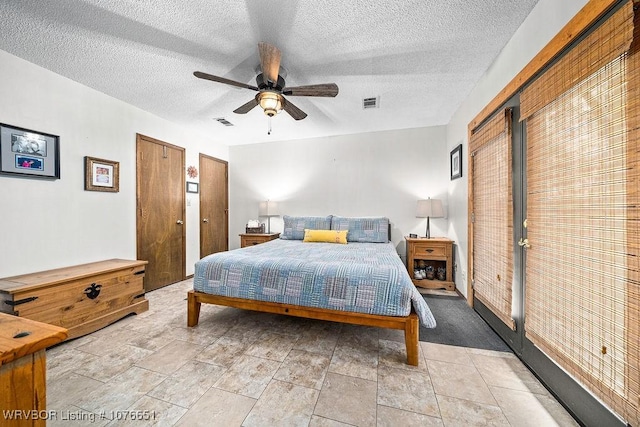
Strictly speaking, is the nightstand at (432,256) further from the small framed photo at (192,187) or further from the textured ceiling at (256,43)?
the small framed photo at (192,187)

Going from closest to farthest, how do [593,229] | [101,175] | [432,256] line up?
[593,229] < [101,175] < [432,256]

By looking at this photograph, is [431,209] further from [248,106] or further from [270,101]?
[248,106]

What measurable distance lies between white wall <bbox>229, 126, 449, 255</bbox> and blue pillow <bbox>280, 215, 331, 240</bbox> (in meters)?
0.51

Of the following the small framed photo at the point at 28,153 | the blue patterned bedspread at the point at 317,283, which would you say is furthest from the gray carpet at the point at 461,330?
the small framed photo at the point at 28,153

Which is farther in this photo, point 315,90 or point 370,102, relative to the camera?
point 370,102

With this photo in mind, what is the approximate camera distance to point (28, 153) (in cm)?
220

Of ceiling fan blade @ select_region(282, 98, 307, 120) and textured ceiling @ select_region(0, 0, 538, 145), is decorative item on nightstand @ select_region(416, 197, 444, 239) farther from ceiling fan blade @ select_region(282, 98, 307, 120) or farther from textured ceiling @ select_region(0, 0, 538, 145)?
ceiling fan blade @ select_region(282, 98, 307, 120)

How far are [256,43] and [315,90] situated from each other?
600 mm

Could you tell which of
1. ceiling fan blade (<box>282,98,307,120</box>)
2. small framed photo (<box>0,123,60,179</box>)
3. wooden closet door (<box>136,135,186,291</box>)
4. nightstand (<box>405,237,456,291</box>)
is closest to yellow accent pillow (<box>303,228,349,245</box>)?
nightstand (<box>405,237,456,291</box>)

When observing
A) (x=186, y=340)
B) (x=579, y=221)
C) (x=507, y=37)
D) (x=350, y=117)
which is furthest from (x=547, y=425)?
(x=350, y=117)

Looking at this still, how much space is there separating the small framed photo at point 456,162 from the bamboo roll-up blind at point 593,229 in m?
1.64

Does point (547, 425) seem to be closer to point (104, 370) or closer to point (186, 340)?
point (186, 340)

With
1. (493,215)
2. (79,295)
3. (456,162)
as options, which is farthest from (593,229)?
(79,295)

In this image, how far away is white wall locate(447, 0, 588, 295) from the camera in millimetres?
1481
